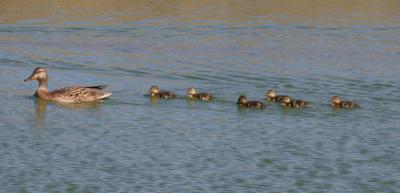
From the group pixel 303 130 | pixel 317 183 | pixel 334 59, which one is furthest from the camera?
pixel 334 59

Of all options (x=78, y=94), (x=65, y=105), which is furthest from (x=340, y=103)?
(x=65, y=105)

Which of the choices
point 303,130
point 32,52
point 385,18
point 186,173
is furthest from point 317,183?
point 385,18

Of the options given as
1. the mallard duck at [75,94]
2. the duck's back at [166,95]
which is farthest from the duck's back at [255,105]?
the mallard duck at [75,94]

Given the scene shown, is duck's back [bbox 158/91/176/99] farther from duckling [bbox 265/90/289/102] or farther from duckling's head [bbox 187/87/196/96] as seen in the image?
duckling [bbox 265/90/289/102]

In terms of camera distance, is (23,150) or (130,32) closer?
(23,150)

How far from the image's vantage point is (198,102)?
15.9 m

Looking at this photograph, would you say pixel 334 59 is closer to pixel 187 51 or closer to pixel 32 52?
pixel 187 51

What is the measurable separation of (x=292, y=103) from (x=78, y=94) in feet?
9.64

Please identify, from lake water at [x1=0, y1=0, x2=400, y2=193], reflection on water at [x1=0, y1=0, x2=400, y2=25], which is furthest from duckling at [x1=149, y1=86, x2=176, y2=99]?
reflection on water at [x1=0, y1=0, x2=400, y2=25]

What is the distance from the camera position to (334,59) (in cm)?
2011

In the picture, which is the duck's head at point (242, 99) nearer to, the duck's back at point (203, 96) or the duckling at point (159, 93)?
the duck's back at point (203, 96)

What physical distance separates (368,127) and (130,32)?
9905 mm

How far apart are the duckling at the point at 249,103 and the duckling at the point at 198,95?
517mm

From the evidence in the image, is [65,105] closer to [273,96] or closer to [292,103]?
[273,96]
